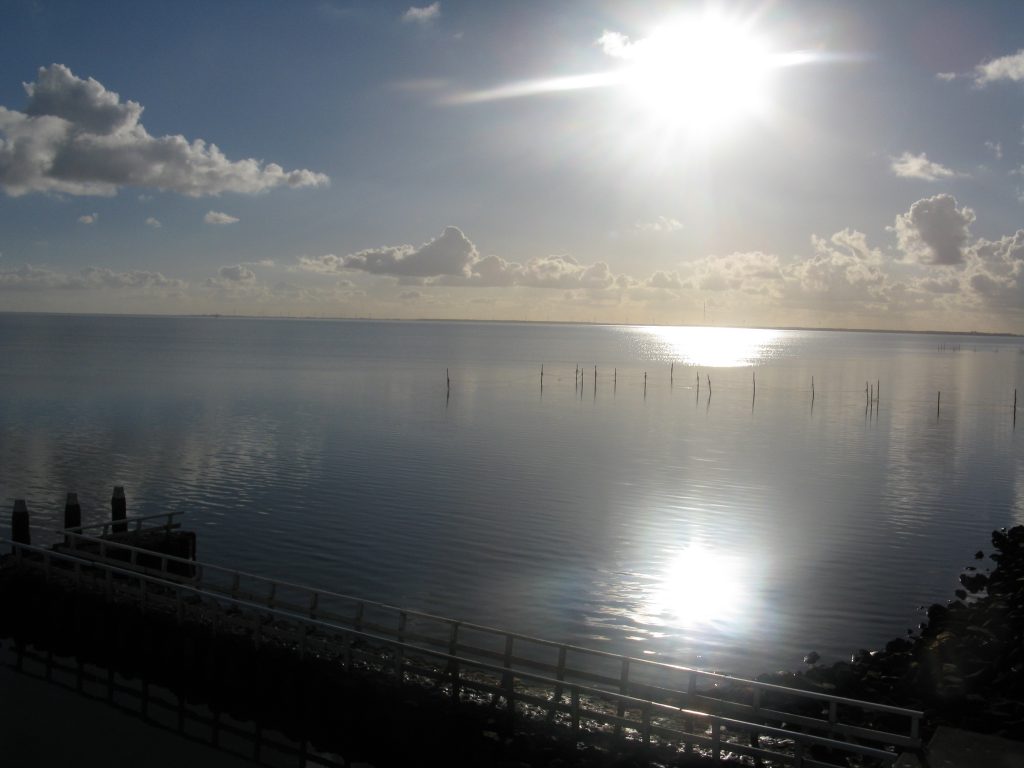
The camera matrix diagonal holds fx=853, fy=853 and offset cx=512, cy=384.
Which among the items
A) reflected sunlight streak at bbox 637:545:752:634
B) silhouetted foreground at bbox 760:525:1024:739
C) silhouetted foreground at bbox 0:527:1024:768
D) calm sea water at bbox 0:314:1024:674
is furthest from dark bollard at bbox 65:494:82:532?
silhouetted foreground at bbox 760:525:1024:739

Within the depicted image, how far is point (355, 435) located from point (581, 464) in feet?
64.0

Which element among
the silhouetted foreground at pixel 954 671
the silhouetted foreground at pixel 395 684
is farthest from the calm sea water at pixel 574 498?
the silhouetted foreground at pixel 395 684

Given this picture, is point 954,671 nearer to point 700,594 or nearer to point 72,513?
point 700,594

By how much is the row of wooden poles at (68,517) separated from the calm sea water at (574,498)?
179 inches

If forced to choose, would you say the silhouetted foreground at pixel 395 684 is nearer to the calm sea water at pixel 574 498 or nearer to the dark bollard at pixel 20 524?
the dark bollard at pixel 20 524

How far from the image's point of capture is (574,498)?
47.3 m

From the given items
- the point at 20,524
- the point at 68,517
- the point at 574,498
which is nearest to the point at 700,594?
the point at 574,498

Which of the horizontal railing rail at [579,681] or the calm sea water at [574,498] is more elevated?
the horizontal railing rail at [579,681]

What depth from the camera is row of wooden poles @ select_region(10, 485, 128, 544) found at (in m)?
27.8

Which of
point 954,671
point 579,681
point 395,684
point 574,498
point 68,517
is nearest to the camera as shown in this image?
point 395,684

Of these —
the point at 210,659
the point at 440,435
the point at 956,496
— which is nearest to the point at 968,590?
the point at 956,496

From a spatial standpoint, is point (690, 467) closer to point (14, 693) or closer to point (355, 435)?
point (355, 435)

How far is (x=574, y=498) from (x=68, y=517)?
26.0 metres

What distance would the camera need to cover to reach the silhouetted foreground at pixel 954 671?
1909 cm
